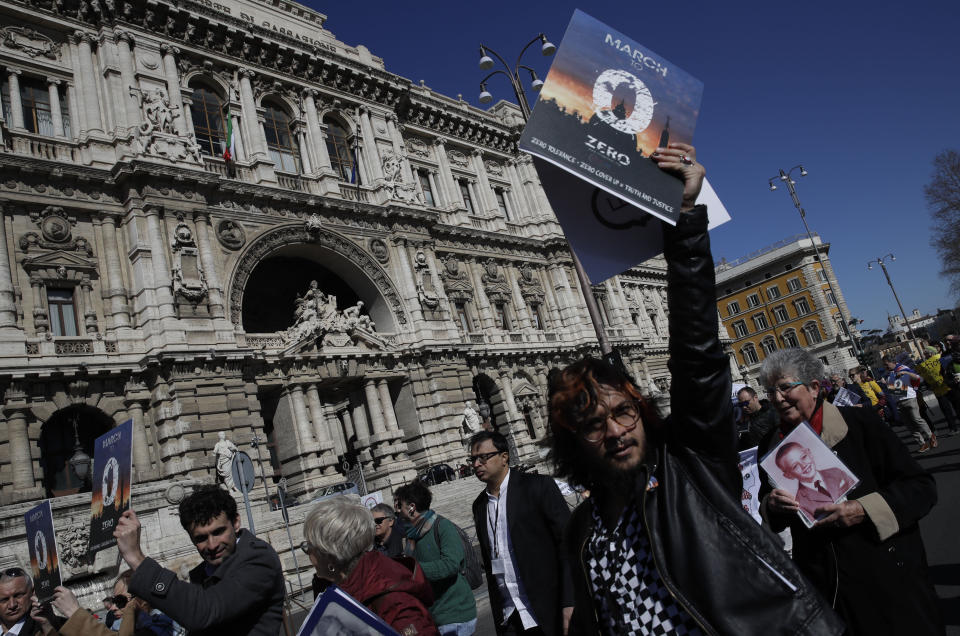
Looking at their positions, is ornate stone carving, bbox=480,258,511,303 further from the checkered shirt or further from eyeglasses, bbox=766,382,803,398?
the checkered shirt

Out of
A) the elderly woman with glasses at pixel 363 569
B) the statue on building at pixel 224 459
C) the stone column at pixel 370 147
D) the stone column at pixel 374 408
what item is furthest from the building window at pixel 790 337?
the elderly woman with glasses at pixel 363 569

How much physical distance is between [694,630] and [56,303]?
59.8 ft

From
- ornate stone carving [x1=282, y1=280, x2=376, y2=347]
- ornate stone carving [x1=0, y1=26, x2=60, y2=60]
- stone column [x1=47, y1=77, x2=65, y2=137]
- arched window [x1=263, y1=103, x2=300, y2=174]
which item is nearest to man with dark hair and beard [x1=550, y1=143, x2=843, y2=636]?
ornate stone carving [x1=282, y1=280, x2=376, y2=347]

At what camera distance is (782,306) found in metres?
58.4

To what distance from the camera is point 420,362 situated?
73.5 ft

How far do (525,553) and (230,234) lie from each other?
1743cm

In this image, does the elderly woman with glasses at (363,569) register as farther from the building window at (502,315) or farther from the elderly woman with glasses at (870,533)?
the building window at (502,315)

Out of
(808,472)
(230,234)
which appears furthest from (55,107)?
(808,472)

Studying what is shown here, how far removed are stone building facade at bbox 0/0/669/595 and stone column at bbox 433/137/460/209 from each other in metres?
0.08

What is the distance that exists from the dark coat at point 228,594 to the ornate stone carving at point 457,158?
28142 mm

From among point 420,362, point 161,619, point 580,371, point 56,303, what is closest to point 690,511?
point 580,371

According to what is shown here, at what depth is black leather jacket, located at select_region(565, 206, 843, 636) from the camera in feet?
5.45

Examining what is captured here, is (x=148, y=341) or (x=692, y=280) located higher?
(x=148, y=341)

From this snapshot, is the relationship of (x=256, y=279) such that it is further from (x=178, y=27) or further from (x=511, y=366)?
(x=511, y=366)
